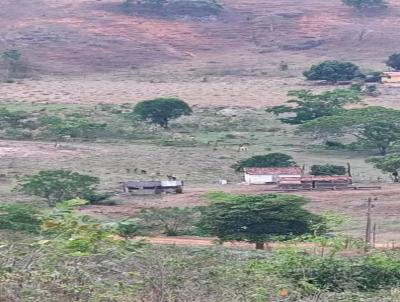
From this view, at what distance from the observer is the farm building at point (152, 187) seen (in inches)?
1138

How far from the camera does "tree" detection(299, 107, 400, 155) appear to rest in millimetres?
37094

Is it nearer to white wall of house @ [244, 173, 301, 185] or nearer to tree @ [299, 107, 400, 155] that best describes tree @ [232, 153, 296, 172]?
white wall of house @ [244, 173, 301, 185]

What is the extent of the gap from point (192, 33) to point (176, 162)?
105 ft

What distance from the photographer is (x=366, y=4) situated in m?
69.6

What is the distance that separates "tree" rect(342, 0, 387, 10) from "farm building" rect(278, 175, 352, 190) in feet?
133

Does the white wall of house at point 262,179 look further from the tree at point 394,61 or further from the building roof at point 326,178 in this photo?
the tree at point 394,61

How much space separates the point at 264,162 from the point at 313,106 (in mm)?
11164

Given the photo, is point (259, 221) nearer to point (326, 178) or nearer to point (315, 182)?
point (315, 182)

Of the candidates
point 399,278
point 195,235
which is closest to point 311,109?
point 195,235

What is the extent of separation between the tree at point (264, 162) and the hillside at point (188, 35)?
85.3ft

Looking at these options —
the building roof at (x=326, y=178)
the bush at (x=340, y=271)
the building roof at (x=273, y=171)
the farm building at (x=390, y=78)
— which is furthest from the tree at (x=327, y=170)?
the farm building at (x=390, y=78)

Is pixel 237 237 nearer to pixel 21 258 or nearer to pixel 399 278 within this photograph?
pixel 399 278

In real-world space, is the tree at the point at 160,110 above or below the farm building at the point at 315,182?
below

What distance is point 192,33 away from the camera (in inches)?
2571
